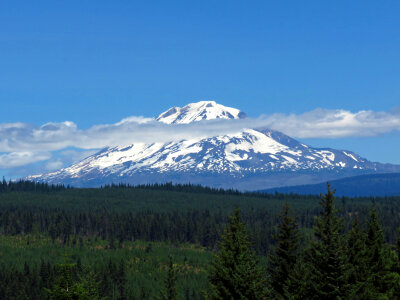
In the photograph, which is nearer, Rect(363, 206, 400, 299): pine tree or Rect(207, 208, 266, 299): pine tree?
Rect(207, 208, 266, 299): pine tree

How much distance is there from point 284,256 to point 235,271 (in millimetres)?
8291

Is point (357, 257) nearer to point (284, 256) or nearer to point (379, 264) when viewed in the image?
point (379, 264)

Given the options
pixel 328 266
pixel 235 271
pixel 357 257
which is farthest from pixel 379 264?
→ pixel 235 271

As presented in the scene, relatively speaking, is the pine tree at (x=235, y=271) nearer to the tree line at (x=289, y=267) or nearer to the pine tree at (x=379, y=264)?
the tree line at (x=289, y=267)

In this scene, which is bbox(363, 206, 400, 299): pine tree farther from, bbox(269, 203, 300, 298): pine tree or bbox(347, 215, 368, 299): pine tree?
bbox(269, 203, 300, 298): pine tree

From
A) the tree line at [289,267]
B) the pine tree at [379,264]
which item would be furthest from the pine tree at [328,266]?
the pine tree at [379,264]

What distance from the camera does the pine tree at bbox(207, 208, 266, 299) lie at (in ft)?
116

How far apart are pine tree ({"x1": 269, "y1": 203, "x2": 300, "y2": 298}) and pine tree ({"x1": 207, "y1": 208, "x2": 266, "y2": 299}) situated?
495 cm

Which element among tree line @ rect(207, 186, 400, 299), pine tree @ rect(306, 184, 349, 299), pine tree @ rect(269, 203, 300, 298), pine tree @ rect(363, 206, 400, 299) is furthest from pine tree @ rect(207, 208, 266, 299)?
pine tree @ rect(363, 206, 400, 299)

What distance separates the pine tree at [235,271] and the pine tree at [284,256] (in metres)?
4.95

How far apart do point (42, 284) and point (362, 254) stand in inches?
5687

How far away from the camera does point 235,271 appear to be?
3619 centimetres

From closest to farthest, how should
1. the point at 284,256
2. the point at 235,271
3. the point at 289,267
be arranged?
the point at 235,271, the point at 289,267, the point at 284,256

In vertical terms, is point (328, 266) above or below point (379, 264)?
above
